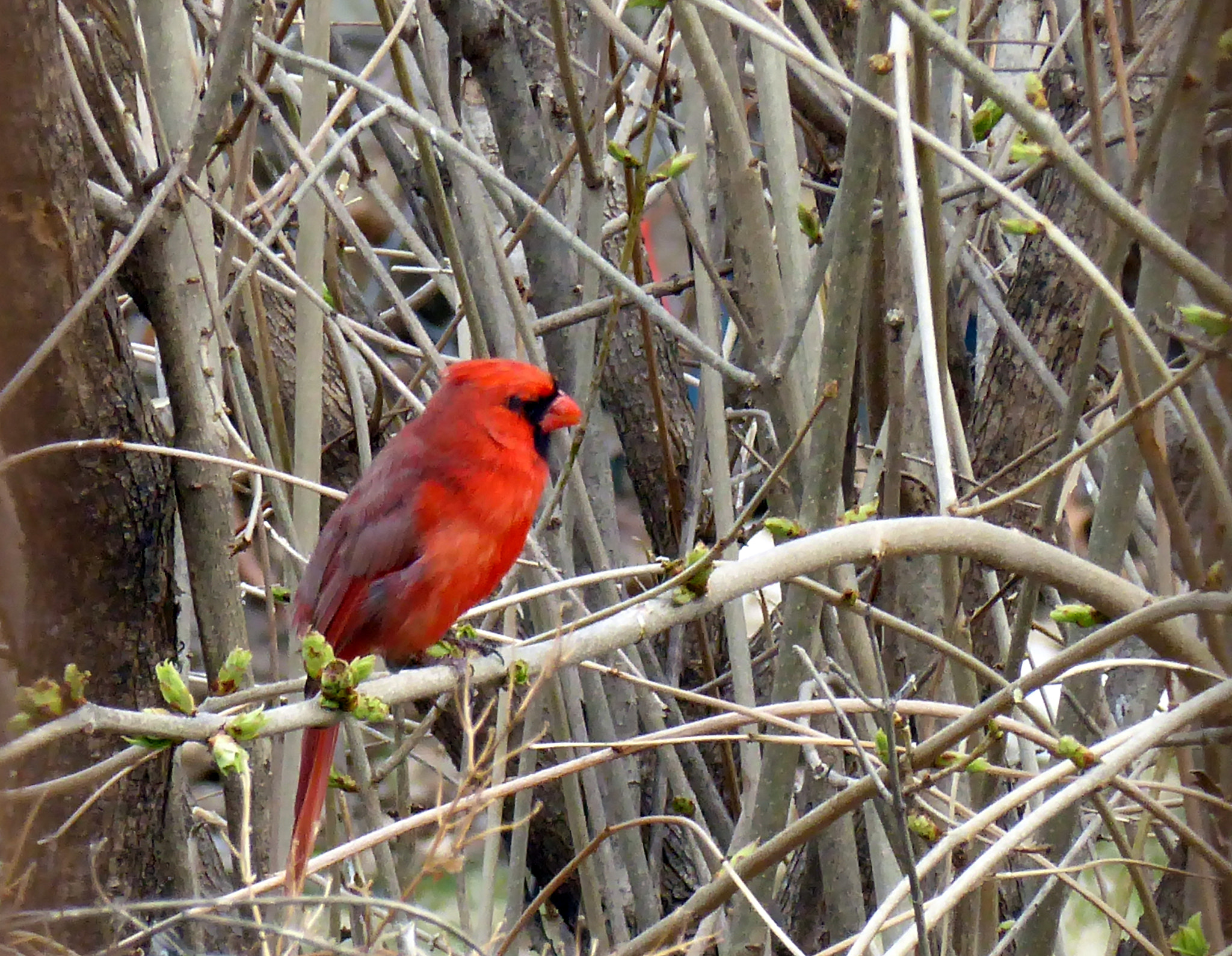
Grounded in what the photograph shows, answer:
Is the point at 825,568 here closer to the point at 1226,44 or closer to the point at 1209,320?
the point at 1209,320

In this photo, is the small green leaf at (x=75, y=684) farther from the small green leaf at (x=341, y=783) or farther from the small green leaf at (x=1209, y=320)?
the small green leaf at (x=1209, y=320)

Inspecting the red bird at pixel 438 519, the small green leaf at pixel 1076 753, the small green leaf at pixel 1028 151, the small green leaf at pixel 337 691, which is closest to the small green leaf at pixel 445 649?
the red bird at pixel 438 519

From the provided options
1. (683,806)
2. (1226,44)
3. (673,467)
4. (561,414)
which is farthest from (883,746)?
(673,467)

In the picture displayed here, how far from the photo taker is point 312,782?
2.21 m

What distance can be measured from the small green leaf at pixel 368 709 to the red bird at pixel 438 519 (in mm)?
884

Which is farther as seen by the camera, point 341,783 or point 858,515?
point 341,783

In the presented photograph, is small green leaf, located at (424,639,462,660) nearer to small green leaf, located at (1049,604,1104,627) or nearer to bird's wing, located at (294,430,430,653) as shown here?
bird's wing, located at (294,430,430,653)

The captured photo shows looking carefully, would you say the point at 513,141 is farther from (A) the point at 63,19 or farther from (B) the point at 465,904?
(B) the point at 465,904

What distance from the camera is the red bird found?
229 cm

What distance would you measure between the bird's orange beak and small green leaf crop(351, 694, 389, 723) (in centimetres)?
107

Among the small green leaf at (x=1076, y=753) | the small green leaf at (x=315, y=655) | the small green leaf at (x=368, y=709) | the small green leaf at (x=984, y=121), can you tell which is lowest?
the small green leaf at (x=1076, y=753)

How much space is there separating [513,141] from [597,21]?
1.46 feet

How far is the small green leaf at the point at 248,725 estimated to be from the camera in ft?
4.17

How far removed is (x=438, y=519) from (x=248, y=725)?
3.52 feet
